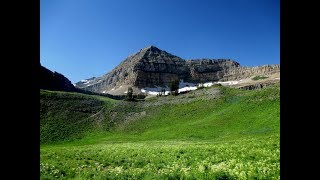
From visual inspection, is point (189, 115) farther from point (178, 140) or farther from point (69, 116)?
point (69, 116)

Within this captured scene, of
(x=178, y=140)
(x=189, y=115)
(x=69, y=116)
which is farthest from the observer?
(x=69, y=116)

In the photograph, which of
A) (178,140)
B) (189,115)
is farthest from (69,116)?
(178,140)

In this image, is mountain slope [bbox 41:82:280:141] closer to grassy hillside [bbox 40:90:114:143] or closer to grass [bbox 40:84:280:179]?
grass [bbox 40:84:280:179]

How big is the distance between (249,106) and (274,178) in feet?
222

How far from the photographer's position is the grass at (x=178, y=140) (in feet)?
60.4

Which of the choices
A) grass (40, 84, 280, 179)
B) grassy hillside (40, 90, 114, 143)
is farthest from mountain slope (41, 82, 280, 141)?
grassy hillside (40, 90, 114, 143)

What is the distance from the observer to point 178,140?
58.3m

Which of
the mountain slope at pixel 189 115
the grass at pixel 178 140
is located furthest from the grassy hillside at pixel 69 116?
the grass at pixel 178 140
